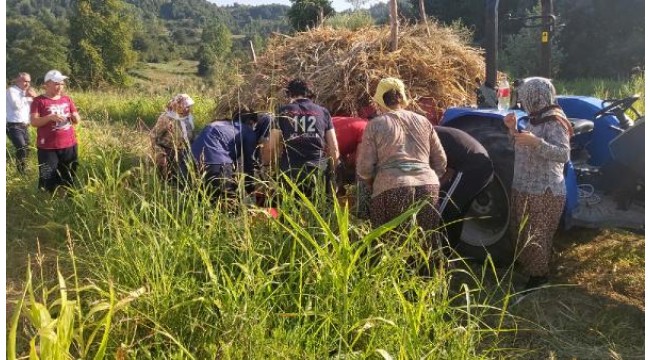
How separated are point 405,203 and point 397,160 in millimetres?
233

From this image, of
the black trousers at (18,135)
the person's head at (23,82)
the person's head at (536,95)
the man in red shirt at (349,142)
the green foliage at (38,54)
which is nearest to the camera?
the person's head at (536,95)

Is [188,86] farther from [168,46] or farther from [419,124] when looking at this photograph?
[168,46]

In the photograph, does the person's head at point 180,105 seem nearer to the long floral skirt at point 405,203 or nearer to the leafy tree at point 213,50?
the leafy tree at point 213,50

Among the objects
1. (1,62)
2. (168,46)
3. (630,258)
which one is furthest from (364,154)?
(168,46)

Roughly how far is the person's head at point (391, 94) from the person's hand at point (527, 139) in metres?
0.68

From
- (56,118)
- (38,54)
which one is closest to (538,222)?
(56,118)

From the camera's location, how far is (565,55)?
2542cm

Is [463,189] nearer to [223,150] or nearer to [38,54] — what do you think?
[223,150]

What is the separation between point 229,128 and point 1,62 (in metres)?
2.07

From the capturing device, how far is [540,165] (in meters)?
3.43

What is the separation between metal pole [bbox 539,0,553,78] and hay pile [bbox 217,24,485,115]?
32.9 inches

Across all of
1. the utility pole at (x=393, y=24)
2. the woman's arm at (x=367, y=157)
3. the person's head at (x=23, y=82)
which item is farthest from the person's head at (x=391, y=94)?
the person's head at (x=23, y=82)

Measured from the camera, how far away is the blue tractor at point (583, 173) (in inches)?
141

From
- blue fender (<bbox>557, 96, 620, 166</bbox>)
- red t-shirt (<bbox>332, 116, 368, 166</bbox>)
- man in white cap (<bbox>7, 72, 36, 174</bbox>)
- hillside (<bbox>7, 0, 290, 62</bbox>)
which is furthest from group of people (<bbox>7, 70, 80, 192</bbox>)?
hillside (<bbox>7, 0, 290, 62</bbox>)
